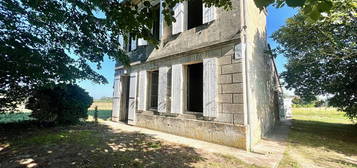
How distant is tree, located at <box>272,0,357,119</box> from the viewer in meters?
4.52

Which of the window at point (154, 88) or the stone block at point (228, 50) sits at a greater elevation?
the stone block at point (228, 50)

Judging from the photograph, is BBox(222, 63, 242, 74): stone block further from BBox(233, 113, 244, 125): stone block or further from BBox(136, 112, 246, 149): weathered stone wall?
BBox(136, 112, 246, 149): weathered stone wall

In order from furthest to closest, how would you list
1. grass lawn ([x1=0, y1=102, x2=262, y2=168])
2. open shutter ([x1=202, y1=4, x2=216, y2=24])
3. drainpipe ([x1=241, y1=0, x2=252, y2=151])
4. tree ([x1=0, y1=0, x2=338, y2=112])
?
open shutter ([x1=202, y1=4, x2=216, y2=24]), drainpipe ([x1=241, y1=0, x2=252, y2=151]), tree ([x1=0, y1=0, x2=338, y2=112]), grass lawn ([x1=0, y1=102, x2=262, y2=168])

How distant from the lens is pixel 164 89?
5781 millimetres

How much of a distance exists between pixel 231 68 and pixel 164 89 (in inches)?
104

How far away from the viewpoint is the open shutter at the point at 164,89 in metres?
5.72

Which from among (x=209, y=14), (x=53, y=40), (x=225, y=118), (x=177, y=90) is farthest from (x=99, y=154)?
(x=209, y=14)

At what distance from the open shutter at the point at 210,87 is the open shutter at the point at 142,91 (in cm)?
303

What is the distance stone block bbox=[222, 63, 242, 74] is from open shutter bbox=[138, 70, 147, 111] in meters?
3.65

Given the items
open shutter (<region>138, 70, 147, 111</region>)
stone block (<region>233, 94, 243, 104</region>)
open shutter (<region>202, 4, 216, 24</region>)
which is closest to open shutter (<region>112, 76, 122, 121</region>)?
open shutter (<region>138, 70, 147, 111</region>)

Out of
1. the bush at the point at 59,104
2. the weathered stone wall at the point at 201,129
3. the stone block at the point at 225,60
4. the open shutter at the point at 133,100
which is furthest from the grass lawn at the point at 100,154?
the stone block at the point at 225,60

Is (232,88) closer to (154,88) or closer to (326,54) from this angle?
(326,54)

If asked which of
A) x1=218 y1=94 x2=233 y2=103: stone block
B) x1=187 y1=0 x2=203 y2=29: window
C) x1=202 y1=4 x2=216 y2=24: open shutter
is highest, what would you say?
x1=187 y1=0 x2=203 y2=29: window

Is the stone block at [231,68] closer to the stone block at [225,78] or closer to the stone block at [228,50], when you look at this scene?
the stone block at [225,78]
